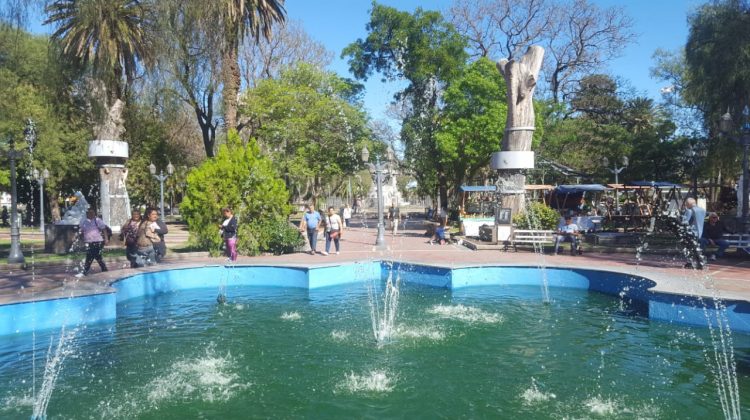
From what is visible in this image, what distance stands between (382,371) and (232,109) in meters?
17.3

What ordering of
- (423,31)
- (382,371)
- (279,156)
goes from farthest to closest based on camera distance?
1. (423,31)
2. (279,156)
3. (382,371)

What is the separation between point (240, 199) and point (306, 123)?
12.3m

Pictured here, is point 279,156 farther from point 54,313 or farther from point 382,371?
point 382,371

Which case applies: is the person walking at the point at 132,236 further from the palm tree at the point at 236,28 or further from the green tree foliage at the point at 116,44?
the palm tree at the point at 236,28

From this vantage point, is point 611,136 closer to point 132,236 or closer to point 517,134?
point 517,134

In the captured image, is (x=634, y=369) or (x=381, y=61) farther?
(x=381, y=61)

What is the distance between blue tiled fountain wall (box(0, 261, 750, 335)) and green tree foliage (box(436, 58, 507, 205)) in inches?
601

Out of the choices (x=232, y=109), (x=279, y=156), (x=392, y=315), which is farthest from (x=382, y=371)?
(x=279, y=156)

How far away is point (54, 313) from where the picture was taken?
27.7 feet

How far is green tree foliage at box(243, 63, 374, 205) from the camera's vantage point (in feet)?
85.8

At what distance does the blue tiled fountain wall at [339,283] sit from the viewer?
26.8 ft

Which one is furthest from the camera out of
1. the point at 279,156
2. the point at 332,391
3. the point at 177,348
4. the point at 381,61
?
the point at 381,61

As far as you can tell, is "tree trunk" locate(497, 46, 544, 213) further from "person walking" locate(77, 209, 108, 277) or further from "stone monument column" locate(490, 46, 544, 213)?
"person walking" locate(77, 209, 108, 277)

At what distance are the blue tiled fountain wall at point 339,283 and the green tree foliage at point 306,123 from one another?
46.5 feet
